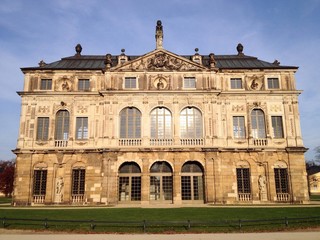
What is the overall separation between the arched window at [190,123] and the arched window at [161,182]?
4128 mm

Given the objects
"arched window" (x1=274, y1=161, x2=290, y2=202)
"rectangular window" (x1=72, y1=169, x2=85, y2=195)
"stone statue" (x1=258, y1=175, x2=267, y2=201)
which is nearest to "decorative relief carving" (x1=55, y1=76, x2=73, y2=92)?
"rectangular window" (x1=72, y1=169, x2=85, y2=195)

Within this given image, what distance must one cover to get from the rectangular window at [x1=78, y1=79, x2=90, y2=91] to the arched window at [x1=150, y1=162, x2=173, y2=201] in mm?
11999

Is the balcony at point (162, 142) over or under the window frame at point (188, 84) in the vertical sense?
under

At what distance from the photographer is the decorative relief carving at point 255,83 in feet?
117

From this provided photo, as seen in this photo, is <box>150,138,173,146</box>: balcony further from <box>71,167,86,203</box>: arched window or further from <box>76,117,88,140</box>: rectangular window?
<box>71,167,86,203</box>: arched window

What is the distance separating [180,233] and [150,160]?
1723cm

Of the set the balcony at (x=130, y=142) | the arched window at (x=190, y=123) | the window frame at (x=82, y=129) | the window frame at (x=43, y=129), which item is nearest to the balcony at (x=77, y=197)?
the window frame at (x=82, y=129)

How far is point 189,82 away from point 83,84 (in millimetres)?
12366

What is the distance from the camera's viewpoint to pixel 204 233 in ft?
49.7

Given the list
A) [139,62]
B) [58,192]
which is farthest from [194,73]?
[58,192]

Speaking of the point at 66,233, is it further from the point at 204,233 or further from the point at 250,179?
the point at 250,179

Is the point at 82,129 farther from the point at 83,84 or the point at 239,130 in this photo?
the point at 239,130

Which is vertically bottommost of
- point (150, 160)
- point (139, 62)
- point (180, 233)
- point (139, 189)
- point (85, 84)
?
point (180, 233)

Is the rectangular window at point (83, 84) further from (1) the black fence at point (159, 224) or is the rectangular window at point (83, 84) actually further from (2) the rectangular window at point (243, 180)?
(1) the black fence at point (159, 224)
